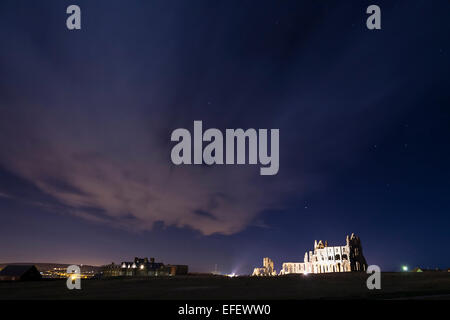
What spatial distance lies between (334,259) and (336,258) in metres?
0.89

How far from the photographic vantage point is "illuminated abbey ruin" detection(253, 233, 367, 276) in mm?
109500

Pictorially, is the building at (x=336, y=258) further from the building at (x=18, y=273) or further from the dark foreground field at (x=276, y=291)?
the building at (x=18, y=273)

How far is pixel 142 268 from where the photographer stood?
154500 millimetres

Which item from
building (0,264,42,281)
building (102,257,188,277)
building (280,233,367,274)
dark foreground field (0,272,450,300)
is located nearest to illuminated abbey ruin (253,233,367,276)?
building (280,233,367,274)

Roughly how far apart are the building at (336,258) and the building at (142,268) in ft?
192

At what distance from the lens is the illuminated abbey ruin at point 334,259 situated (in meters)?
110

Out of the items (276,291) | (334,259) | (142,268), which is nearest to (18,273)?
(276,291)

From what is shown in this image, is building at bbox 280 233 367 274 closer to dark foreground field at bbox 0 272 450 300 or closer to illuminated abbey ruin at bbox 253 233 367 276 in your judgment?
illuminated abbey ruin at bbox 253 233 367 276

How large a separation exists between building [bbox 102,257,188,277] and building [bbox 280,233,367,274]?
192ft
